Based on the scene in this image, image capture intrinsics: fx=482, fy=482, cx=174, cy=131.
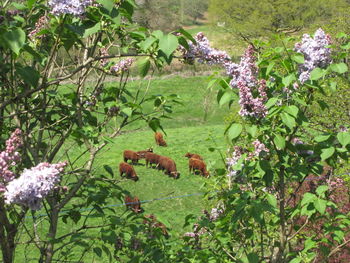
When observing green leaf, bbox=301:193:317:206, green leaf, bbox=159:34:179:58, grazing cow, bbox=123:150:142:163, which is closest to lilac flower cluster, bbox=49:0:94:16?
green leaf, bbox=159:34:179:58

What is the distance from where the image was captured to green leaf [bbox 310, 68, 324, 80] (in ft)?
8.66

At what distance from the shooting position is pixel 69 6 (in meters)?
2.01

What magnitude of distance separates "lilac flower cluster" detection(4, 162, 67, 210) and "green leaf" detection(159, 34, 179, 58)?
0.72 meters

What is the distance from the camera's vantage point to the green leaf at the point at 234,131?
8.45 feet

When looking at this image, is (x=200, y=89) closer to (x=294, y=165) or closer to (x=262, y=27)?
(x=262, y=27)

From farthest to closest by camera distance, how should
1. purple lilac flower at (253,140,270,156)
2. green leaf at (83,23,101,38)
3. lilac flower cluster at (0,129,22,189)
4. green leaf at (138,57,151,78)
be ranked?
purple lilac flower at (253,140,270,156) → green leaf at (138,57,151,78) → green leaf at (83,23,101,38) → lilac flower cluster at (0,129,22,189)

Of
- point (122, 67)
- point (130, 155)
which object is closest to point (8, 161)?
point (122, 67)

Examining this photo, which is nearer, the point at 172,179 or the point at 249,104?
the point at 249,104

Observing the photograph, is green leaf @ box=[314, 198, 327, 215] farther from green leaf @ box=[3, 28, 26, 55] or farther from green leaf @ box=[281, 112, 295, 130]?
green leaf @ box=[3, 28, 26, 55]

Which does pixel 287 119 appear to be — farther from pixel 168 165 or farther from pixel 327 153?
pixel 168 165

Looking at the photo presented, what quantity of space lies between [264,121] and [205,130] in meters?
17.2

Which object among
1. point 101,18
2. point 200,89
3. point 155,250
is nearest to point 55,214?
point 155,250

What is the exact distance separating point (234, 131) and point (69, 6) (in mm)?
1096

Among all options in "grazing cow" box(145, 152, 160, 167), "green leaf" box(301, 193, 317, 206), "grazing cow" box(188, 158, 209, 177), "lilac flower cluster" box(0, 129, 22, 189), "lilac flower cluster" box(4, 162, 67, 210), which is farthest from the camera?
"grazing cow" box(145, 152, 160, 167)
